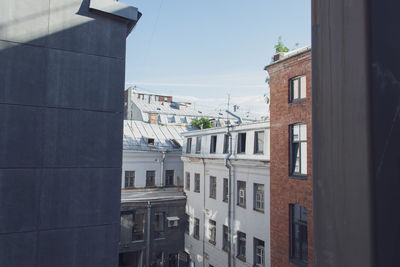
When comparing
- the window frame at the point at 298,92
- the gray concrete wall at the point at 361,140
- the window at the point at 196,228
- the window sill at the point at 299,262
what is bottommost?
the window at the point at 196,228

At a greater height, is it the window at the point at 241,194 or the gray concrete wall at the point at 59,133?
the gray concrete wall at the point at 59,133

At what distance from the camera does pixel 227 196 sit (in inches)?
728

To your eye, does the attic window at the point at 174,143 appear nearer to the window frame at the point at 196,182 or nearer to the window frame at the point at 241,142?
the window frame at the point at 196,182

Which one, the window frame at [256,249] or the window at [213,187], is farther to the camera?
the window at [213,187]

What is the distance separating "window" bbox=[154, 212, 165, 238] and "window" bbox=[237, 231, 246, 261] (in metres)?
6.90

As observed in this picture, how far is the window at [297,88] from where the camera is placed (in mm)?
12039

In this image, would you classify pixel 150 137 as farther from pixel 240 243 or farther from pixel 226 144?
pixel 240 243

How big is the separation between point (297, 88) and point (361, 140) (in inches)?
484

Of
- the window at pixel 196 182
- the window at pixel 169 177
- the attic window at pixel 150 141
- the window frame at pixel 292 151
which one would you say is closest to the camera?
the window frame at pixel 292 151

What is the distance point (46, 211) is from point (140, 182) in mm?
18980

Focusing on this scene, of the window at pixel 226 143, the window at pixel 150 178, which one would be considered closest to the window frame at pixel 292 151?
the window at pixel 226 143

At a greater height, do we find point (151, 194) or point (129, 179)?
point (129, 179)

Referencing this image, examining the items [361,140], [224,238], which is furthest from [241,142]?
[361,140]

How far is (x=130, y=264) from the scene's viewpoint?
21.5m
